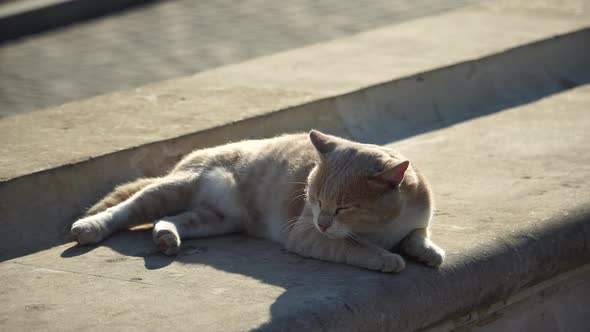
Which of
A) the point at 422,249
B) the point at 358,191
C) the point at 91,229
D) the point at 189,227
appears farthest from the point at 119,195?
the point at 422,249

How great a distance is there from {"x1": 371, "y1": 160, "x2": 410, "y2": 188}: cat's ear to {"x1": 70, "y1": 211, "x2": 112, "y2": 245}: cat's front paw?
1.46 m

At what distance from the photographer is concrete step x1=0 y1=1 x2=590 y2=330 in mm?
3723

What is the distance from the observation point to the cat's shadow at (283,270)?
3577mm

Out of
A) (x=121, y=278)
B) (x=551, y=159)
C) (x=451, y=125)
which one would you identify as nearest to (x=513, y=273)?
(x=551, y=159)

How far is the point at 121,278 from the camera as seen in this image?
13.1 ft

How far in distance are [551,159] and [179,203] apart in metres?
2.23

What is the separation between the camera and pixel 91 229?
441 centimetres

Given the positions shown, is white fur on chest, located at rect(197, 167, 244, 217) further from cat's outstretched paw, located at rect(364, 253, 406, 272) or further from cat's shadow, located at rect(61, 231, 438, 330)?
cat's outstretched paw, located at rect(364, 253, 406, 272)

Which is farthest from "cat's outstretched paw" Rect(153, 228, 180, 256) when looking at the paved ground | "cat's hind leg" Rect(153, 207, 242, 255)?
the paved ground

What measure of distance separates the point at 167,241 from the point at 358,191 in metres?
0.99

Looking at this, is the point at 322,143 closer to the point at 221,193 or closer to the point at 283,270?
the point at 283,270

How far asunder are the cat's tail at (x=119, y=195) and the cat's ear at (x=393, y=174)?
1493 mm

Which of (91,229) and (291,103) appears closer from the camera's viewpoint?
(91,229)

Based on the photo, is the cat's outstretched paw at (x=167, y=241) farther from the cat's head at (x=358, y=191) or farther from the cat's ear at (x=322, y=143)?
the cat's ear at (x=322, y=143)
